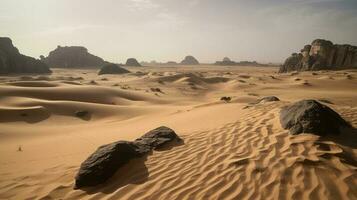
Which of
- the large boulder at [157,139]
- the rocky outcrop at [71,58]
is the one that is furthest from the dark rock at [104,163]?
the rocky outcrop at [71,58]

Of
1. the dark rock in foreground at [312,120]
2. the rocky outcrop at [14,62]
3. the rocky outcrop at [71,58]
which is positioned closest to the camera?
the dark rock in foreground at [312,120]

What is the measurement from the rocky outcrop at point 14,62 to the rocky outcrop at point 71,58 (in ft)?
79.6

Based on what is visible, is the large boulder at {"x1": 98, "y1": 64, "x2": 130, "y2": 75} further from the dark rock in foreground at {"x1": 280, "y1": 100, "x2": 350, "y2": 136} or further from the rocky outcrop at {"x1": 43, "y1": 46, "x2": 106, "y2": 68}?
the dark rock in foreground at {"x1": 280, "y1": 100, "x2": 350, "y2": 136}

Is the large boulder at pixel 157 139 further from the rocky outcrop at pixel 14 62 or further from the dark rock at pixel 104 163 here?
the rocky outcrop at pixel 14 62

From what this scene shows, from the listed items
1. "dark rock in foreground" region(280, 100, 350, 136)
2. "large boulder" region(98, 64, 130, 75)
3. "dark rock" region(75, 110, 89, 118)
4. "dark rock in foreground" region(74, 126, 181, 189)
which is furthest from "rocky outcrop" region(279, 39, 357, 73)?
"dark rock in foreground" region(74, 126, 181, 189)

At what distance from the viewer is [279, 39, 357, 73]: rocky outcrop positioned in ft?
132

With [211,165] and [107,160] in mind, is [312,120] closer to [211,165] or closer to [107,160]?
[211,165]

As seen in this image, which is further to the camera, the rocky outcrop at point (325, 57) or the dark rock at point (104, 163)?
the rocky outcrop at point (325, 57)

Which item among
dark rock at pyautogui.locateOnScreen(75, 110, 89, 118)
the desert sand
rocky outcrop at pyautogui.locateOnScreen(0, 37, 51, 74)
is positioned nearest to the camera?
the desert sand

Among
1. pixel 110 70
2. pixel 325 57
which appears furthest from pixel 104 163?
pixel 325 57

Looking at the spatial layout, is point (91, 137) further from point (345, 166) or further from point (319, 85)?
point (319, 85)

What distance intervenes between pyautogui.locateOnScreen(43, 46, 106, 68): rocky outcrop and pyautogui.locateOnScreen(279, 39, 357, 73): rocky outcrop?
56.7 metres

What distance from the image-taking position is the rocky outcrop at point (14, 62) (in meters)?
42.6

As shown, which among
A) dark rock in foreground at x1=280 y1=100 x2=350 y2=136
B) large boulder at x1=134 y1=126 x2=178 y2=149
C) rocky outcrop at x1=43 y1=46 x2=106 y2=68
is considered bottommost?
rocky outcrop at x1=43 y1=46 x2=106 y2=68
